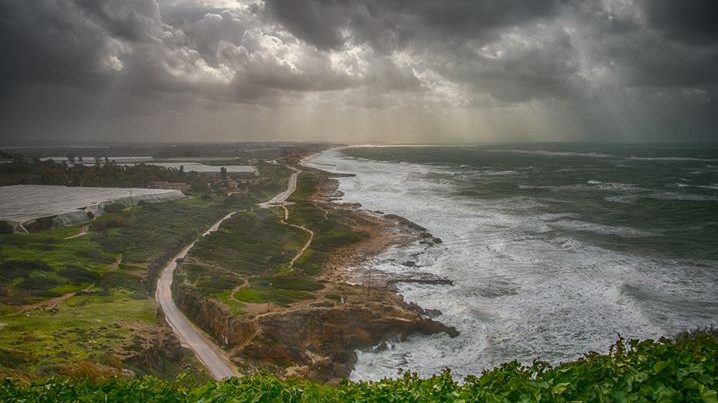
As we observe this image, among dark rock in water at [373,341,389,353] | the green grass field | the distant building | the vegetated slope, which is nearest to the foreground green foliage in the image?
the vegetated slope

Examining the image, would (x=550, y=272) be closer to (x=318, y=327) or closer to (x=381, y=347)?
(x=381, y=347)

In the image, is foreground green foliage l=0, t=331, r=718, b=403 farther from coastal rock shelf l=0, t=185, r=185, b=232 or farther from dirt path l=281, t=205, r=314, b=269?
coastal rock shelf l=0, t=185, r=185, b=232

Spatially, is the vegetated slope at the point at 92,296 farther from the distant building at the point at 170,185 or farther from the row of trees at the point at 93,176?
the row of trees at the point at 93,176

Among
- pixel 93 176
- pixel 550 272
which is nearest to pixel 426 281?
pixel 550 272

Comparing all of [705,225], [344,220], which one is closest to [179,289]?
[344,220]

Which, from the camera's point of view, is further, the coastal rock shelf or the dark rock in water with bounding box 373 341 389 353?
the coastal rock shelf

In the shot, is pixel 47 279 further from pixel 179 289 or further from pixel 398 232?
pixel 398 232
